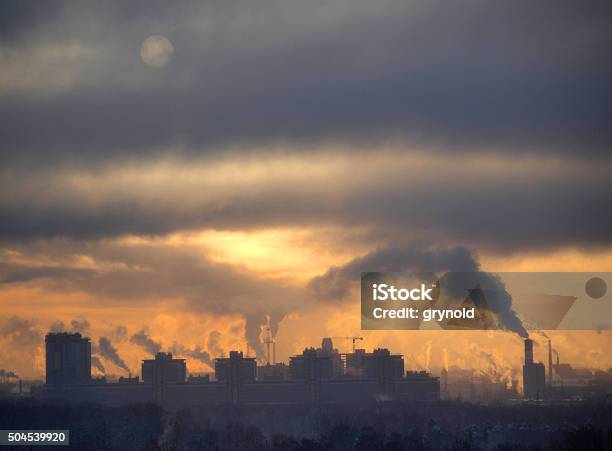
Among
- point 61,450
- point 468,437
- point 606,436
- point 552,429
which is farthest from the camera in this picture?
point 552,429

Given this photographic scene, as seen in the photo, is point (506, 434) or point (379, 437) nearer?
point (379, 437)

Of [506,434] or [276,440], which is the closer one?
[276,440]

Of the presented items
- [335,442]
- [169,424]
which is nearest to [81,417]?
[169,424]

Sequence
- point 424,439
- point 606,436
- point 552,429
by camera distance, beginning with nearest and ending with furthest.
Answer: point 606,436 → point 424,439 → point 552,429

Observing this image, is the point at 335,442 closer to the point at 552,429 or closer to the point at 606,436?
the point at 606,436

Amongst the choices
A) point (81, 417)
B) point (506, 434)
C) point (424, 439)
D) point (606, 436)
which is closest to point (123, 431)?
point (81, 417)

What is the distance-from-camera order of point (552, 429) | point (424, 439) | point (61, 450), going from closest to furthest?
1. point (61, 450)
2. point (424, 439)
3. point (552, 429)

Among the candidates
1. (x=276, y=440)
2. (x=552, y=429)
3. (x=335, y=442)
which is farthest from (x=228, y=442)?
(x=552, y=429)

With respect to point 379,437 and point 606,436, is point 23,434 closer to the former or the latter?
point 379,437
